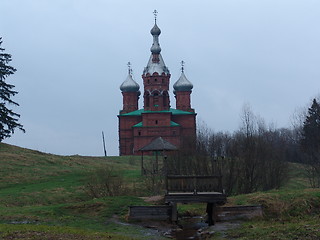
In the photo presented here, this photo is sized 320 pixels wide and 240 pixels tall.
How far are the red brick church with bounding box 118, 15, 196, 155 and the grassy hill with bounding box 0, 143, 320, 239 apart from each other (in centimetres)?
3024

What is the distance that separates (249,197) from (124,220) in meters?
5.71

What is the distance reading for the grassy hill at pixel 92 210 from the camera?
51.4ft

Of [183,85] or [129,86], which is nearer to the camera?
[183,85]

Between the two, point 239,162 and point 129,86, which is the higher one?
point 129,86

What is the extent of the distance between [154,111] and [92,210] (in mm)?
44519

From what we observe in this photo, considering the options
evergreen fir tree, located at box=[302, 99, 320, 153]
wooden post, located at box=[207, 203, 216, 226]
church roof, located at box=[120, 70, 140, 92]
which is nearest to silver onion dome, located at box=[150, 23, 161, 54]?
church roof, located at box=[120, 70, 140, 92]

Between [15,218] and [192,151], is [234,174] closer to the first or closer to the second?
[192,151]

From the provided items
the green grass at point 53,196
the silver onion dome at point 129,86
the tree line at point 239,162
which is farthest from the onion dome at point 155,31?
the tree line at point 239,162

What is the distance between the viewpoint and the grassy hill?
15.7m

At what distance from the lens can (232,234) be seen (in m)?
17.0

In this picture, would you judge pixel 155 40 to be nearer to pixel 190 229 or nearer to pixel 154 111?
pixel 154 111

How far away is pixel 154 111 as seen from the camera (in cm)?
6512

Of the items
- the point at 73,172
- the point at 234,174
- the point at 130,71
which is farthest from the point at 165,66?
the point at 234,174

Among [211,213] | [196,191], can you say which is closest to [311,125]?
[196,191]
